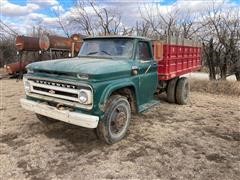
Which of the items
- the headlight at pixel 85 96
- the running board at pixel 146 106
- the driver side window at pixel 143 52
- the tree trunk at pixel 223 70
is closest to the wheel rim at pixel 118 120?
the running board at pixel 146 106

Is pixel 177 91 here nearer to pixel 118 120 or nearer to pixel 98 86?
pixel 118 120

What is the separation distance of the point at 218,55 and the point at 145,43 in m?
9.18

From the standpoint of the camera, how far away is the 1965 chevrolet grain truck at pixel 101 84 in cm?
432

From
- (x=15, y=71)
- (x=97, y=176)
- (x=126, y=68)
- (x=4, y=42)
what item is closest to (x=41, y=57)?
(x=15, y=71)

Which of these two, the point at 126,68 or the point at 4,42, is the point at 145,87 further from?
the point at 4,42

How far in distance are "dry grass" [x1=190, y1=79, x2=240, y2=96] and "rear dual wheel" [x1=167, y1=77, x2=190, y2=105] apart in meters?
2.69

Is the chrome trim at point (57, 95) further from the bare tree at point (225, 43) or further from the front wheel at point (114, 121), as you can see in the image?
the bare tree at point (225, 43)

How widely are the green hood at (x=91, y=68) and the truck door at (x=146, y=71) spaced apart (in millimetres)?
505

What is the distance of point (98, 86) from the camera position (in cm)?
A: 430

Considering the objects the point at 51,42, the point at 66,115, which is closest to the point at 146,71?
the point at 66,115

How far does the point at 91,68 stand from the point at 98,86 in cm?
31

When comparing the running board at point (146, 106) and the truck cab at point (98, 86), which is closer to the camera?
the truck cab at point (98, 86)

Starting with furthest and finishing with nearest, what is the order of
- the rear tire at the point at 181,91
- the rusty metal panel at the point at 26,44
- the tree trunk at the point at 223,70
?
the tree trunk at the point at 223,70
the rusty metal panel at the point at 26,44
the rear tire at the point at 181,91

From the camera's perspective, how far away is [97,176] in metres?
3.80
